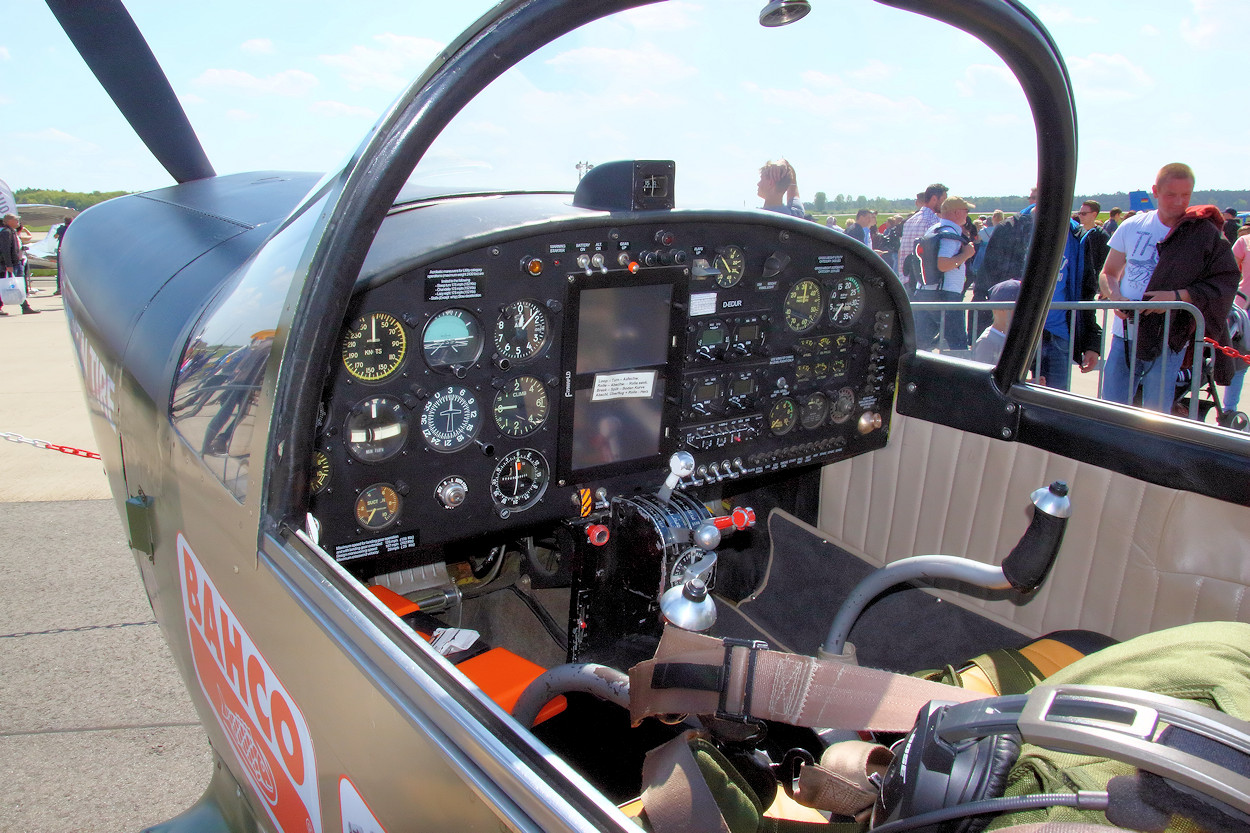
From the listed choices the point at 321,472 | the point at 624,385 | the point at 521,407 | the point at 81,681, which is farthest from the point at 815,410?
the point at 81,681

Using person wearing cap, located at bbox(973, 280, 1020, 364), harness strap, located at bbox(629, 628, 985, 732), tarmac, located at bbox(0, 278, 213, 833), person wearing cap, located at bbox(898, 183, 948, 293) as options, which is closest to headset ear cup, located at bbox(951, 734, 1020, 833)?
harness strap, located at bbox(629, 628, 985, 732)

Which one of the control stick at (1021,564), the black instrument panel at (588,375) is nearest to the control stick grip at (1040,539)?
the control stick at (1021,564)

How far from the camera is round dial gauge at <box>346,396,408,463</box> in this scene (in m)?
1.95

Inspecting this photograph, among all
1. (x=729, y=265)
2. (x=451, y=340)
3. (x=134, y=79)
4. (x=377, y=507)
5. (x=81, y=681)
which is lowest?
(x=81, y=681)

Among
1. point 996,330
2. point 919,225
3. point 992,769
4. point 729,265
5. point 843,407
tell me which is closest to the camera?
point 992,769

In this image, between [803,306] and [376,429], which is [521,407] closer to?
[376,429]

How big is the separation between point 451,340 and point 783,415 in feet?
3.95

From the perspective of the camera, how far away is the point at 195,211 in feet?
8.86

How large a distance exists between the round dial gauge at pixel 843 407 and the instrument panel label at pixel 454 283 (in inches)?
52.8

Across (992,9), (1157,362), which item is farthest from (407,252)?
(1157,362)

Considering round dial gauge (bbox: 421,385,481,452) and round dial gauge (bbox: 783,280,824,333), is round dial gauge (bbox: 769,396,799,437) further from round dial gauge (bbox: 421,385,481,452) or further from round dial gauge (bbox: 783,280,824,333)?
round dial gauge (bbox: 421,385,481,452)

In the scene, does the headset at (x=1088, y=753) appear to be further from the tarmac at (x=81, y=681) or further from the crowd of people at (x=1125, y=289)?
the crowd of people at (x=1125, y=289)

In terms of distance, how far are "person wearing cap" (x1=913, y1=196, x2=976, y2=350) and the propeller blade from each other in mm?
4195

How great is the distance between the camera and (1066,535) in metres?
2.09
